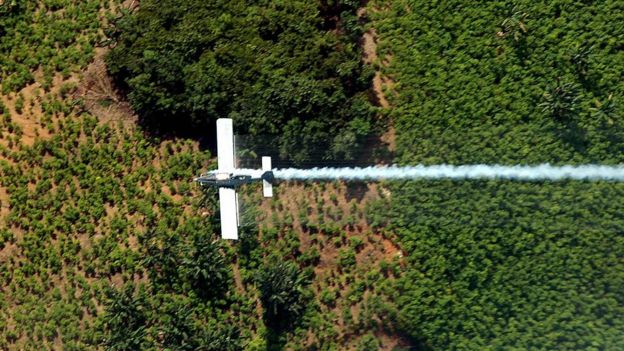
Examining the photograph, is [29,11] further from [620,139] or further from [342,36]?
[620,139]

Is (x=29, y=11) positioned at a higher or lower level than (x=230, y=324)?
higher

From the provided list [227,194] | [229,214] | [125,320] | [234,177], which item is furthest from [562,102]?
[125,320]

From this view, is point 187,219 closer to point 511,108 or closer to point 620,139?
point 511,108

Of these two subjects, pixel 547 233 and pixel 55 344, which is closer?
pixel 547 233

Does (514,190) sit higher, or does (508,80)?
(508,80)

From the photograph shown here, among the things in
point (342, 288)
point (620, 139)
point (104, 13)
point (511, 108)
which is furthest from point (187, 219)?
point (620, 139)

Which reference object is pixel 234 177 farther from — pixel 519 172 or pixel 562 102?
pixel 562 102

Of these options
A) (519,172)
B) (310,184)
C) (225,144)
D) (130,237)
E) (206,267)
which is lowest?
(206,267)

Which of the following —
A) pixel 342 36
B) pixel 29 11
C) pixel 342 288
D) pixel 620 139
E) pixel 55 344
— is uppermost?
pixel 29 11

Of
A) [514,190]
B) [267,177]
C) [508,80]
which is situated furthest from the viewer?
[508,80]
